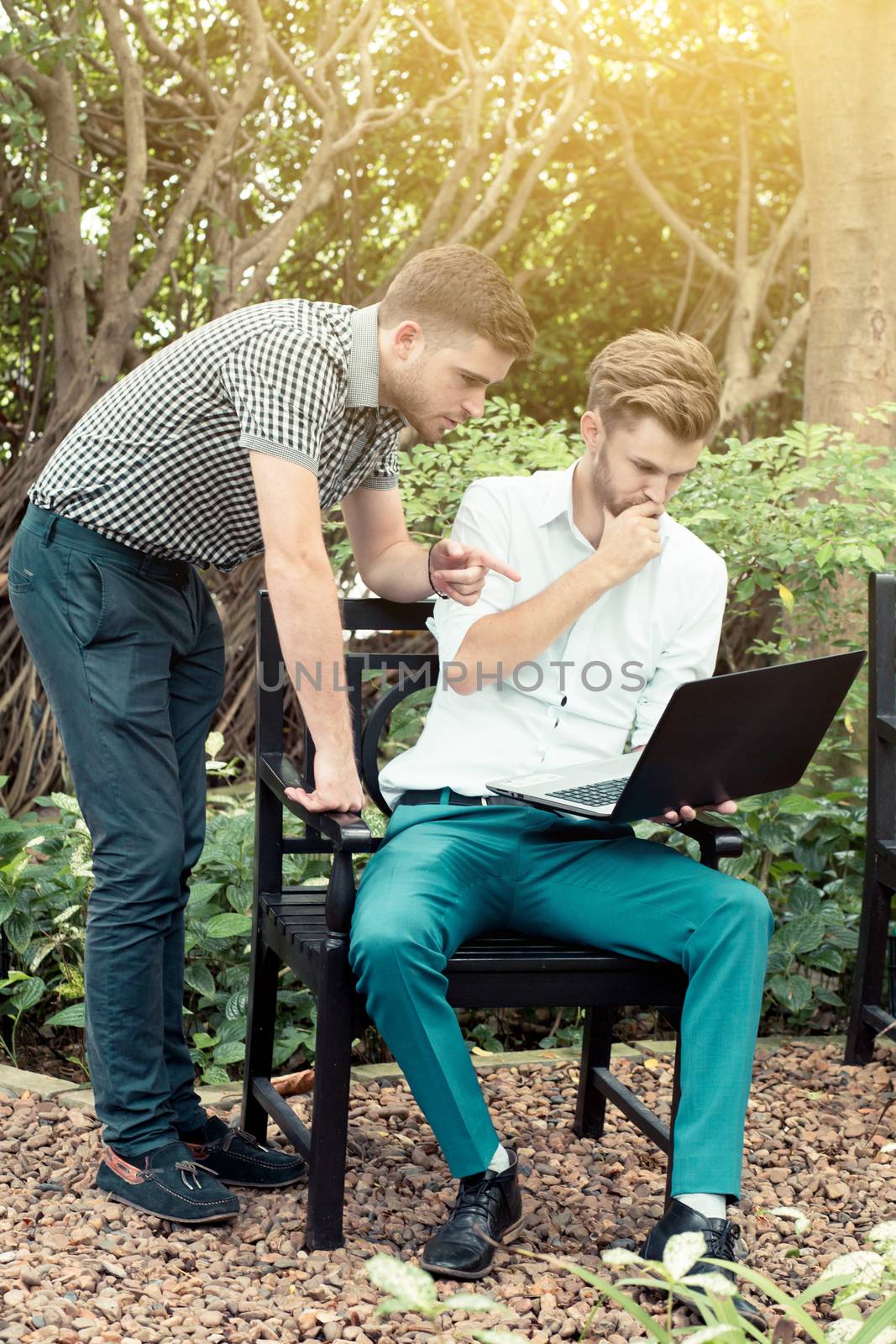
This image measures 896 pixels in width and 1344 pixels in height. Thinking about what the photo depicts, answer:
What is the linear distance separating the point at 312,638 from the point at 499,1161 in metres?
0.89

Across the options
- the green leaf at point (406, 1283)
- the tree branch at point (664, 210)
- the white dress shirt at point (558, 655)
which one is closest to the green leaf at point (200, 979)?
the white dress shirt at point (558, 655)

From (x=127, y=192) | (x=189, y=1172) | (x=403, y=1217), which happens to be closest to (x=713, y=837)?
(x=403, y=1217)

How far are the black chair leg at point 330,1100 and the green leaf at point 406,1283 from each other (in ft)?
3.34

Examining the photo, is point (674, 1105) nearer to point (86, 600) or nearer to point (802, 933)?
point (802, 933)

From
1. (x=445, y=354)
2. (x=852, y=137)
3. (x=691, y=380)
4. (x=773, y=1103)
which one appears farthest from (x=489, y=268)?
(x=852, y=137)

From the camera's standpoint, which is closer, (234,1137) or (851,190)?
(234,1137)

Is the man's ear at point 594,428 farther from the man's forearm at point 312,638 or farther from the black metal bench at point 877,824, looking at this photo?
the black metal bench at point 877,824

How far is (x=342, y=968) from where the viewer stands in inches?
86.0

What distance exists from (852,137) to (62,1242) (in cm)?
405

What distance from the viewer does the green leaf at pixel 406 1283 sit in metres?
1.13

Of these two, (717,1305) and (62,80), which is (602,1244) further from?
(62,80)

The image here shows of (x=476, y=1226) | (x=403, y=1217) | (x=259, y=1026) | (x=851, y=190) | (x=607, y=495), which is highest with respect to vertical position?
(x=851, y=190)

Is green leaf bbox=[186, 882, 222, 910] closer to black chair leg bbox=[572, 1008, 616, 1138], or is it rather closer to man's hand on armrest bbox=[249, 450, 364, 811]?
black chair leg bbox=[572, 1008, 616, 1138]

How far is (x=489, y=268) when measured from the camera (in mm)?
2359
